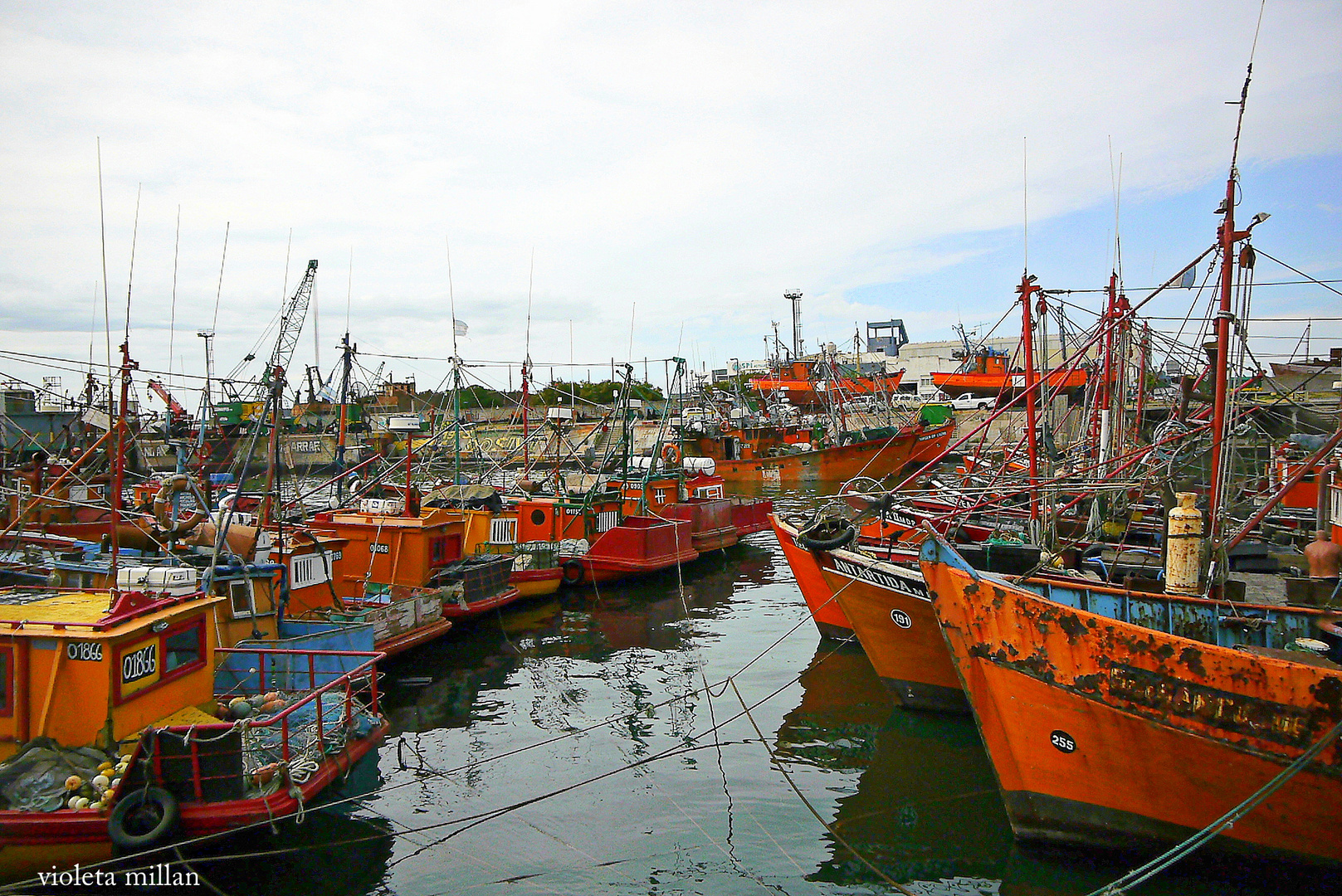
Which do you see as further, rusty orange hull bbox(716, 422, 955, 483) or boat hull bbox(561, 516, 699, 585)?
rusty orange hull bbox(716, 422, 955, 483)

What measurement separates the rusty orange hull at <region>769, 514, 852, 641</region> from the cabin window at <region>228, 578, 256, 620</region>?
9.08 m

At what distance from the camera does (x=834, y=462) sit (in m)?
51.6

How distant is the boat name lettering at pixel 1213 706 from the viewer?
7301mm

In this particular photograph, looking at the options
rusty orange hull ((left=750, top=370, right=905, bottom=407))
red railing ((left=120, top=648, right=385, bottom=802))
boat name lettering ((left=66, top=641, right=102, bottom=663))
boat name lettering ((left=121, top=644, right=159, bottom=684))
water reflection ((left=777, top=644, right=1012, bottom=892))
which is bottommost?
water reflection ((left=777, top=644, right=1012, bottom=892))

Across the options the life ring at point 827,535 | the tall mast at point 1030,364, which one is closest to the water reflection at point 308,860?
the life ring at point 827,535

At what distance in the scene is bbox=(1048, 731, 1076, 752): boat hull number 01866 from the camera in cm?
841

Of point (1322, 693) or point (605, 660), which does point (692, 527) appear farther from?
point (1322, 693)

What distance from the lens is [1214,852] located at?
8156 mm

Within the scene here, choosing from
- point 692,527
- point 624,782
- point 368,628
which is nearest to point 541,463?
point 692,527

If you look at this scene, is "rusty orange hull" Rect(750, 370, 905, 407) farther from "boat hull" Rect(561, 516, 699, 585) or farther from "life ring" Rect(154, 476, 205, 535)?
"life ring" Rect(154, 476, 205, 535)

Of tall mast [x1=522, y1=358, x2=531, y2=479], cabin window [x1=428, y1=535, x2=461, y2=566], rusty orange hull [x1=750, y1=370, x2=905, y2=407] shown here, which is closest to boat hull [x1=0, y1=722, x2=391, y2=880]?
cabin window [x1=428, y1=535, x2=461, y2=566]

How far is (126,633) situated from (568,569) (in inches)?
604

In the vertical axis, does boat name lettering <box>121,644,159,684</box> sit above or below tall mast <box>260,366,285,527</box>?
below

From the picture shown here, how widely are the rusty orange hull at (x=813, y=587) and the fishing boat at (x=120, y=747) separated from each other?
8858 mm
